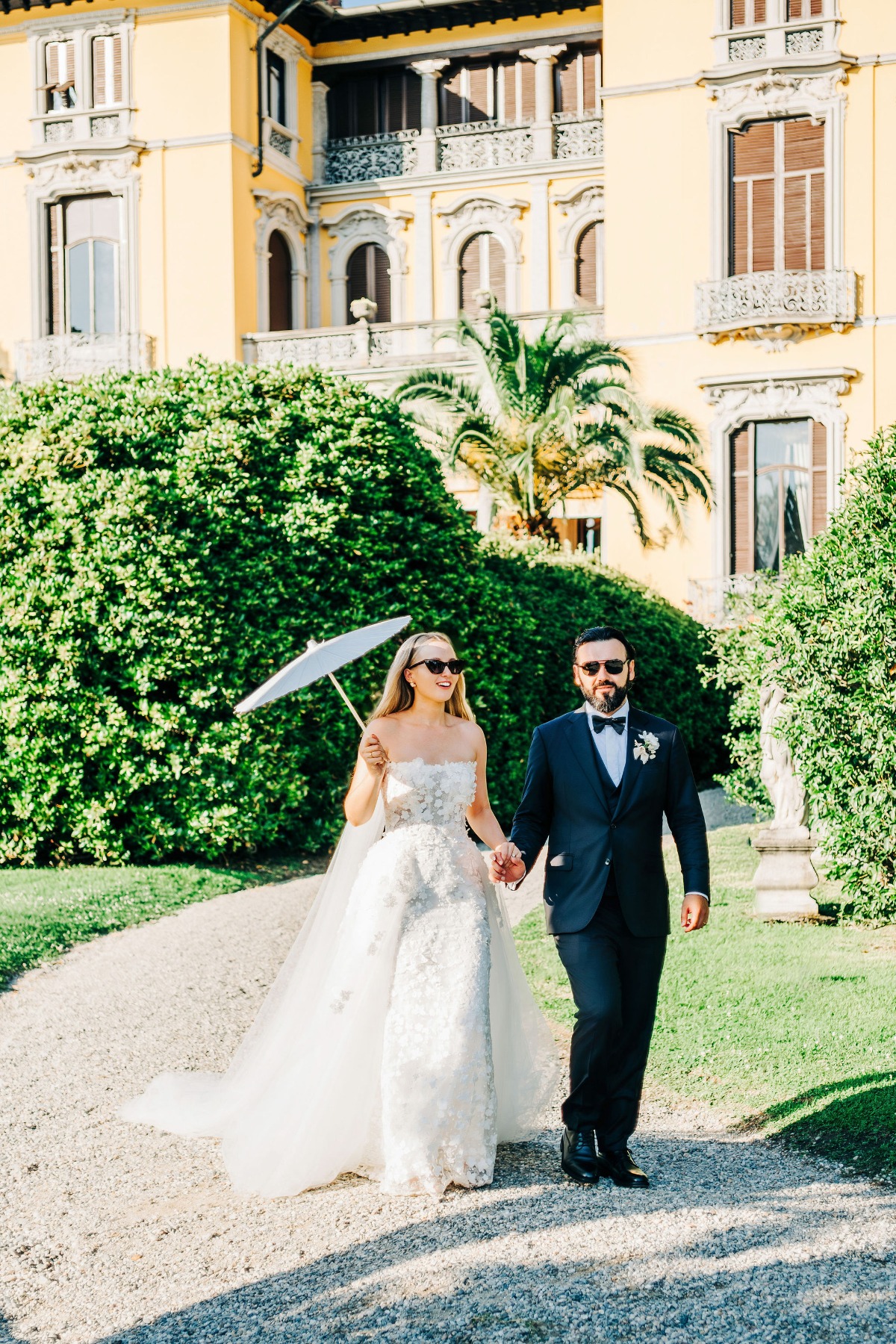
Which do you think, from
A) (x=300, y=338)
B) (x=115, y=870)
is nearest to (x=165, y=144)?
(x=300, y=338)

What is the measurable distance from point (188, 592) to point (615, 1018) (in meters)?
7.83

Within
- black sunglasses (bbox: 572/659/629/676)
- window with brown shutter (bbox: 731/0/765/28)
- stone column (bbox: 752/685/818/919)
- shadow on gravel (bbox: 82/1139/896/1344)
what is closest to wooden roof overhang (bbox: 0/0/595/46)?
window with brown shutter (bbox: 731/0/765/28)

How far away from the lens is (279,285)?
2800cm

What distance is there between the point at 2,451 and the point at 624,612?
8362 mm

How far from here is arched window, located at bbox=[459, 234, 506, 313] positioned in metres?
27.8

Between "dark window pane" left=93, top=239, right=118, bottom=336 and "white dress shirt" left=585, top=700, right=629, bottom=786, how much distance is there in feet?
78.1

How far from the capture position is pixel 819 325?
22.8 m

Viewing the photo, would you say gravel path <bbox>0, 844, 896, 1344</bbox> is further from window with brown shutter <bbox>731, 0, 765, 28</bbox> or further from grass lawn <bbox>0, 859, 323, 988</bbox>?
window with brown shutter <bbox>731, 0, 765, 28</bbox>

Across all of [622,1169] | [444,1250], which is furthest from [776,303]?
[444,1250]

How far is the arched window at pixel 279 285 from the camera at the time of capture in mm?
27516

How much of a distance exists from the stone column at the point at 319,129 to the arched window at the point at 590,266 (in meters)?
5.64

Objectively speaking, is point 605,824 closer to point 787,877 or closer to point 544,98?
point 787,877

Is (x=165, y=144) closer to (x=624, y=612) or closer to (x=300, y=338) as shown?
(x=300, y=338)

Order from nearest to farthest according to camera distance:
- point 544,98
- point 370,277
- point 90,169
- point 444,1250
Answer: point 444,1250, point 90,169, point 544,98, point 370,277
